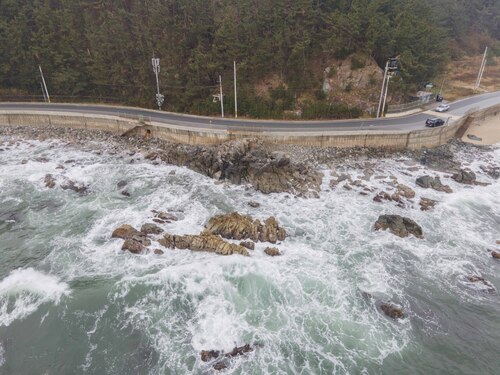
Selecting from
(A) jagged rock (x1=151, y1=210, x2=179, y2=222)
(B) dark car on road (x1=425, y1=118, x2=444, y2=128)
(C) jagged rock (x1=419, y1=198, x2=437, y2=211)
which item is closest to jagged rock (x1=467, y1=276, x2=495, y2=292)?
(C) jagged rock (x1=419, y1=198, x2=437, y2=211)

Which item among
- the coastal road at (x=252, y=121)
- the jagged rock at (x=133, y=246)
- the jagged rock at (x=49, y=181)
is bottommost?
the jagged rock at (x=133, y=246)

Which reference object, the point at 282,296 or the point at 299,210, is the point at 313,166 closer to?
the point at 299,210

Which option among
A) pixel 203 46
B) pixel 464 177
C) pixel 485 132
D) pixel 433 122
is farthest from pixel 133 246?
pixel 485 132

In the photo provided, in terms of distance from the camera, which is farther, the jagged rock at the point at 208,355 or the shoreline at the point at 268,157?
the shoreline at the point at 268,157

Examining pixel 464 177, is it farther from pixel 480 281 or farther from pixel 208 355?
pixel 208 355

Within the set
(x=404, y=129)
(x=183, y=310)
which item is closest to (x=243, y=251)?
(x=183, y=310)

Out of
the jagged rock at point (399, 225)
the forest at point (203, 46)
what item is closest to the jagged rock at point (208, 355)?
the jagged rock at point (399, 225)

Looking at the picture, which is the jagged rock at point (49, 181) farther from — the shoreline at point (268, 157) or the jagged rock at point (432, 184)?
the jagged rock at point (432, 184)

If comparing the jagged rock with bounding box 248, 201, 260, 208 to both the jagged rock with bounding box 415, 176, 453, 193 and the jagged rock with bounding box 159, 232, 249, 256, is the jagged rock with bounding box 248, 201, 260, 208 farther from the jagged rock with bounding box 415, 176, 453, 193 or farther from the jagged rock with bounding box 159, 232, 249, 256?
the jagged rock with bounding box 415, 176, 453, 193
